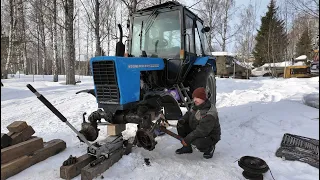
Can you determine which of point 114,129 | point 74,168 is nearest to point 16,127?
point 74,168

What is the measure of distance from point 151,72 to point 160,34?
94 centimetres

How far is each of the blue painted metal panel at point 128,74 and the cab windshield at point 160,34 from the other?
99 cm

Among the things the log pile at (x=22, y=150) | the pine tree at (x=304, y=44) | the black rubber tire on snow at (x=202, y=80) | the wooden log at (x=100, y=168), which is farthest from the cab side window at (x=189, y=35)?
the pine tree at (x=304, y=44)

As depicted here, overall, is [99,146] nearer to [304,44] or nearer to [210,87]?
[210,87]

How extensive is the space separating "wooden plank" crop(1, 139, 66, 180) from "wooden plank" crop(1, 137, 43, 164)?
0.05 meters

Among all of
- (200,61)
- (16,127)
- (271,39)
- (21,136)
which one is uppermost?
(271,39)

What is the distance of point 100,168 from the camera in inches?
111

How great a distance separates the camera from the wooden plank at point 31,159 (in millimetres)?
2718

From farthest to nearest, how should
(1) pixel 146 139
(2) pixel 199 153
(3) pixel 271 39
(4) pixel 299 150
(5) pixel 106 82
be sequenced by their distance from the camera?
(3) pixel 271 39 → (2) pixel 199 153 → (4) pixel 299 150 → (5) pixel 106 82 → (1) pixel 146 139

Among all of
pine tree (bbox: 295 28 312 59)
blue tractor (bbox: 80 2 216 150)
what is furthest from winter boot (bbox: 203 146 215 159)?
pine tree (bbox: 295 28 312 59)

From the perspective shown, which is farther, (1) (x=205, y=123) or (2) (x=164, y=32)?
(2) (x=164, y=32)

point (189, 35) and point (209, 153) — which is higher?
point (189, 35)

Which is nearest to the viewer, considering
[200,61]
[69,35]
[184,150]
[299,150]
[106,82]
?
[106,82]

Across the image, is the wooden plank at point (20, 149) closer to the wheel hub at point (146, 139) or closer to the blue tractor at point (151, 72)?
the blue tractor at point (151, 72)
